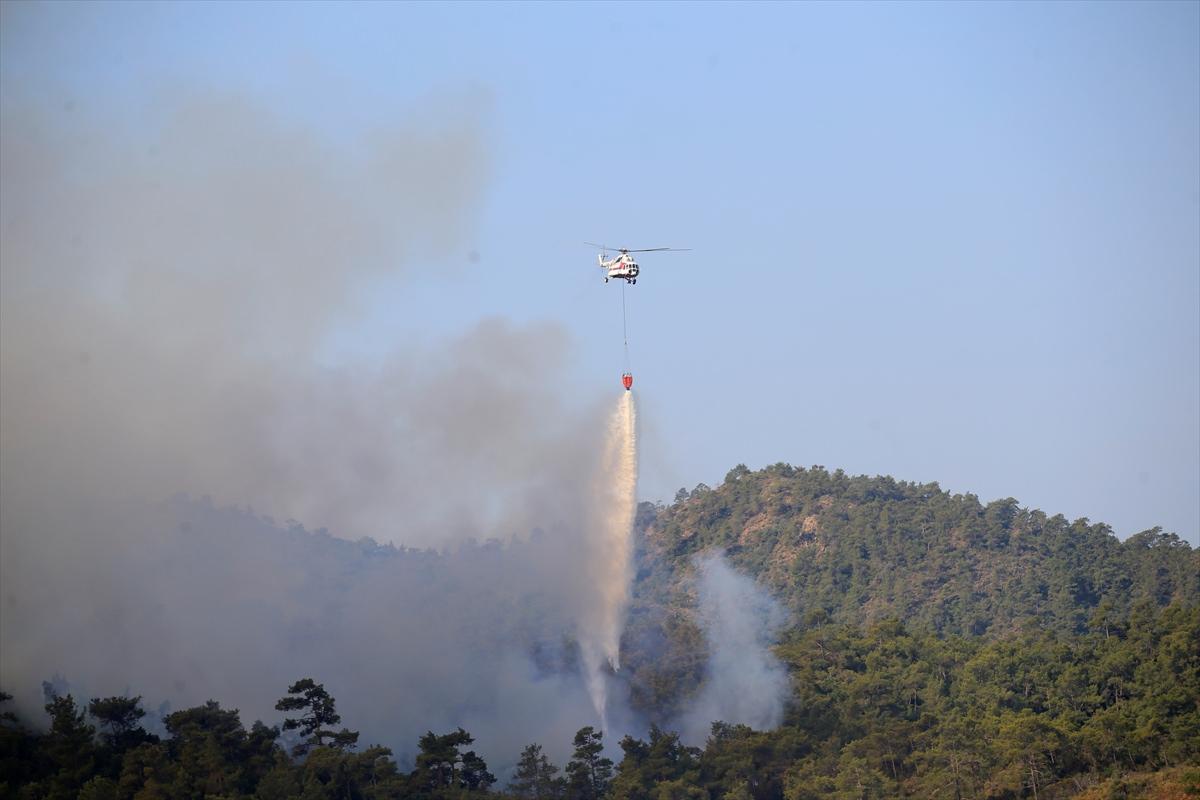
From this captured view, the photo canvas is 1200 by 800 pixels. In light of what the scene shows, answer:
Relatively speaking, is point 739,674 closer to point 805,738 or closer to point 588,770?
point 805,738

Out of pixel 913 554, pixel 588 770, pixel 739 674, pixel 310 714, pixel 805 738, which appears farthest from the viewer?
pixel 913 554

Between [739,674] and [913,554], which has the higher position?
[913,554]

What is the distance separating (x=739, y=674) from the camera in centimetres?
10531

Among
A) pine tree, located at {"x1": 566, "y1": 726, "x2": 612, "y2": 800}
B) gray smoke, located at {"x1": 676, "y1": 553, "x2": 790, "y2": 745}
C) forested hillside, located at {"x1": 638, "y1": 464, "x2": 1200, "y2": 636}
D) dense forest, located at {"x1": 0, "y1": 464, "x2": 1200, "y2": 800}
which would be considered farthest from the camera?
forested hillside, located at {"x1": 638, "y1": 464, "x2": 1200, "y2": 636}

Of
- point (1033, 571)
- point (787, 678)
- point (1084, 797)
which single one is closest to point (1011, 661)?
point (787, 678)

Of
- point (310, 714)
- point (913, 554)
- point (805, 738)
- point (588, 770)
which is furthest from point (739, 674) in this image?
point (913, 554)

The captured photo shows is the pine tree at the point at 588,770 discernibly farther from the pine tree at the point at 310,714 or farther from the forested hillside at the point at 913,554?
the forested hillside at the point at 913,554

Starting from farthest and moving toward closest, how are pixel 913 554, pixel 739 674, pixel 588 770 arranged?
pixel 913 554, pixel 739 674, pixel 588 770

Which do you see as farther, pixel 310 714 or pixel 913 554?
pixel 913 554

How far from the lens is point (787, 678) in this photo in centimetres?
10319

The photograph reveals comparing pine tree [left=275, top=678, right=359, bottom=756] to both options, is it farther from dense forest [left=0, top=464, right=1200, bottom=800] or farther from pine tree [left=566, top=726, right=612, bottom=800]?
pine tree [left=566, top=726, right=612, bottom=800]

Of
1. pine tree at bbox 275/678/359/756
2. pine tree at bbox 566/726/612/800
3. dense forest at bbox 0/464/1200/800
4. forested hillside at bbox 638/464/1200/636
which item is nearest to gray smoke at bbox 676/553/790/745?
dense forest at bbox 0/464/1200/800

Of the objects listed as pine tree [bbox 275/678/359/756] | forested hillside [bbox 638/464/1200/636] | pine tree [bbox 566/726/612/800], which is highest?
forested hillside [bbox 638/464/1200/636]

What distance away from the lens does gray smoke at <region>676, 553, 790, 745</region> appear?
9981cm
